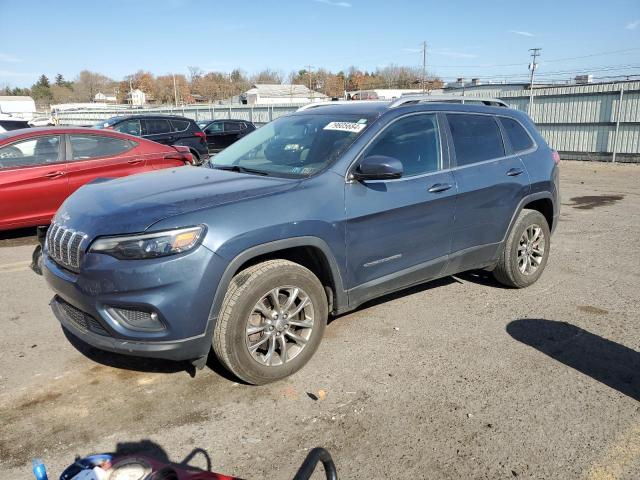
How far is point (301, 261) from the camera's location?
3.60 m

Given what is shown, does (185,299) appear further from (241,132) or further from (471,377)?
(241,132)

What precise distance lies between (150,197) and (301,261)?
3.59 feet

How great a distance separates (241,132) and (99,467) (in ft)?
59.3

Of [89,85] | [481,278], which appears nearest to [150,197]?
[481,278]

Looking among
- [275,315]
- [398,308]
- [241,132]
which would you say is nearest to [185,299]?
[275,315]

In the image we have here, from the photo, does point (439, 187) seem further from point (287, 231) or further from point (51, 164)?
point (51, 164)

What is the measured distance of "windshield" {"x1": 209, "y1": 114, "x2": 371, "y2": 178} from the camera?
378 centimetres

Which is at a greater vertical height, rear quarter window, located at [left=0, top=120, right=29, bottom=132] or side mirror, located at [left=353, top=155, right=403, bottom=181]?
Result: rear quarter window, located at [left=0, top=120, right=29, bottom=132]

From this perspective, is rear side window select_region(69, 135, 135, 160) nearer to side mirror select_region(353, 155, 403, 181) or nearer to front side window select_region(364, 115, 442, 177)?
front side window select_region(364, 115, 442, 177)

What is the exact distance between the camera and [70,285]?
308 cm

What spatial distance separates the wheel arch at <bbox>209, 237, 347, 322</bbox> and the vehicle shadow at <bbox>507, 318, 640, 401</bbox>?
1562 millimetres

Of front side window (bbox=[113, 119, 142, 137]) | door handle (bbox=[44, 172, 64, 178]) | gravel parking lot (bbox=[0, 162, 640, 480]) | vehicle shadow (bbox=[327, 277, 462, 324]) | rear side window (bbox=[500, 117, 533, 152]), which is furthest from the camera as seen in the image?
front side window (bbox=[113, 119, 142, 137])

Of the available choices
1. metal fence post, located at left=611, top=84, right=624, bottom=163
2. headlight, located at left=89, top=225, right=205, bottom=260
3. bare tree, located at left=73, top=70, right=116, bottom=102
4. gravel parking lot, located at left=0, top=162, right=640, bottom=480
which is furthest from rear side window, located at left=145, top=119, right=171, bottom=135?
bare tree, located at left=73, top=70, right=116, bottom=102

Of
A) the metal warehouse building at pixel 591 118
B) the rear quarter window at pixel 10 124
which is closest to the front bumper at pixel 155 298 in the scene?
the rear quarter window at pixel 10 124
